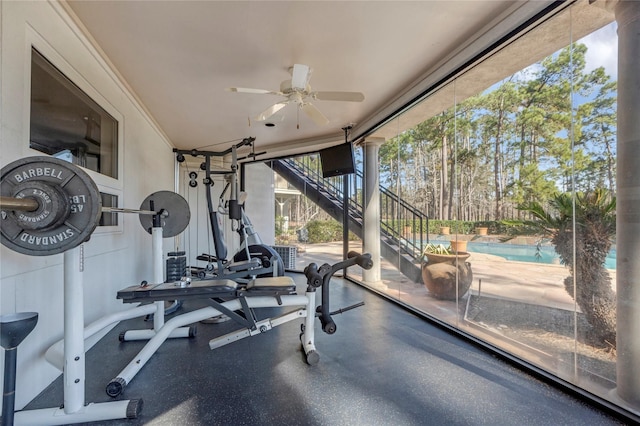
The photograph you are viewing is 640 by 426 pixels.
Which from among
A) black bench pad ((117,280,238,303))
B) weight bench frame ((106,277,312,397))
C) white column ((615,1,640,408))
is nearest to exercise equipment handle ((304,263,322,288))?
weight bench frame ((106,277,312,397))

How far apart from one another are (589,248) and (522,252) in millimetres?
442

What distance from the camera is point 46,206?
1.22m

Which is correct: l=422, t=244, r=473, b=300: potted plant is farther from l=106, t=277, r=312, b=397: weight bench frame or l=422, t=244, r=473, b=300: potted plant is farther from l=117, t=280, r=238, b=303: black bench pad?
l=117, t=280, r=238, b=303: black bench pad

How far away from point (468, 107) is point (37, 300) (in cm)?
390

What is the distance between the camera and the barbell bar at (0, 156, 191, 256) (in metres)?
1.20

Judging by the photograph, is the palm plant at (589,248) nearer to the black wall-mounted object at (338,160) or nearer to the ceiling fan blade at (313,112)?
the ceiling fan blade at (313,112)

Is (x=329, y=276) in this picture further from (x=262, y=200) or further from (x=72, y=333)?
(x=262, y=200)

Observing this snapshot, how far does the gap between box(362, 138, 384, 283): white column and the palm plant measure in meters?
2.78

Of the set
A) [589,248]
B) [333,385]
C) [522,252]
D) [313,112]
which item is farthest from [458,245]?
[313,112]

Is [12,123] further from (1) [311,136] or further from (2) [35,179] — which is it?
(1) [311,136]

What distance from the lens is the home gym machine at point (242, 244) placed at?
375 centimetres

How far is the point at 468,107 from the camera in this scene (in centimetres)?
283

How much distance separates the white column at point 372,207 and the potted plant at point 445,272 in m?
1.22

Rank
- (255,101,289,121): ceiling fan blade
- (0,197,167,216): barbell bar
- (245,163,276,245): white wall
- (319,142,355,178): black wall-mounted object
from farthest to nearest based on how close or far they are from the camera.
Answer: (245,163,276,245): white wall → (319,142,355,178): black wall-mounted object → (255,101,289,121): ceiling fan blade → (0,197,167,216): barbell bar
